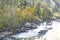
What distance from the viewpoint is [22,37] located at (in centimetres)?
157

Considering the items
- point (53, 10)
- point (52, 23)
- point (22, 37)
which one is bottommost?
point (22, 37)

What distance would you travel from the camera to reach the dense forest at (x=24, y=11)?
60.8 inches

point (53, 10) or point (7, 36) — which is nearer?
point (7, 36)

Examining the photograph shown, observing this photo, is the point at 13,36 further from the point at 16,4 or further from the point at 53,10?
the point at 53,10

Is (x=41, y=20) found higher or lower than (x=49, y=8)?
lower

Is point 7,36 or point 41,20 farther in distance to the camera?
point 41,20

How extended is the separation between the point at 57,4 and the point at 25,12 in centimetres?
38

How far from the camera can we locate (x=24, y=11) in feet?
5.24

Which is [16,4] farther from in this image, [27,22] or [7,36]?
[7,36]

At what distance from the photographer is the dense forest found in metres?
1.54

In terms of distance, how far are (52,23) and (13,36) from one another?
0.45 m

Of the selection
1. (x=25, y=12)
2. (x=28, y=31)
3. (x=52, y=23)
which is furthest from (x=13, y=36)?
(x=52, y=23)

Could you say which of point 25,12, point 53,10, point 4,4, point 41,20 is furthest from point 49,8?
point 4,4

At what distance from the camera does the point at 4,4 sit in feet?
5.10
